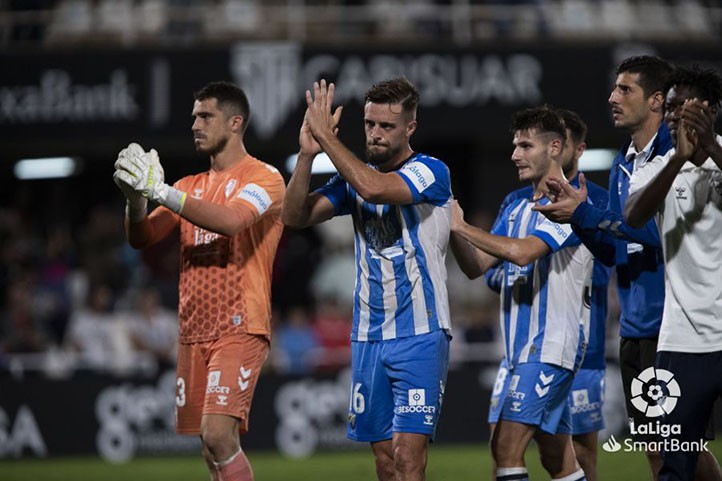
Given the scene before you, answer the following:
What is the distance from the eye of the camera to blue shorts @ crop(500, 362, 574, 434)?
666 centimetres

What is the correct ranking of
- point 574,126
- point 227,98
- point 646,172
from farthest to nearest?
point 574,126
point 227,98
point 646,172

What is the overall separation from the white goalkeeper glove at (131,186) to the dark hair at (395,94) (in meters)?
1.40

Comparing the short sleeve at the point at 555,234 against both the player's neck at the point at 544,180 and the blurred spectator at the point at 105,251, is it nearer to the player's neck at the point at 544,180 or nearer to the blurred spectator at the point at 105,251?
the player's neck at the point at 544,180

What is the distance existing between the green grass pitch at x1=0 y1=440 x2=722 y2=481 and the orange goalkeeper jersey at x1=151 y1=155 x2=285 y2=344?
153 inches

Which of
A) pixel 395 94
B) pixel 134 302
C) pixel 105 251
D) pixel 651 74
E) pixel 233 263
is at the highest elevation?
pixel 651 74

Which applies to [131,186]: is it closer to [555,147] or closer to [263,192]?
[263,192]

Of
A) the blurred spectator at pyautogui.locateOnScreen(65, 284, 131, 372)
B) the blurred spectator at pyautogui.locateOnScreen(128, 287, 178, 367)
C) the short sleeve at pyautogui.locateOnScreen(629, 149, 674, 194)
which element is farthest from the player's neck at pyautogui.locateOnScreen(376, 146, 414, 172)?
the blurred spectator at pyautogui.locateOnScreen(128, 287, 178, 367)

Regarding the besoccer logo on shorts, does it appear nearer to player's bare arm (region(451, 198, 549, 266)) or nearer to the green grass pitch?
player's bare arm (region(451, 198, 549, 266))

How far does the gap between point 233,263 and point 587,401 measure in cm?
252

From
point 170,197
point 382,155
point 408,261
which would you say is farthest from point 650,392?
point 170,197

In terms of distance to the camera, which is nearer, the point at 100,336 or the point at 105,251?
the point at 100,336

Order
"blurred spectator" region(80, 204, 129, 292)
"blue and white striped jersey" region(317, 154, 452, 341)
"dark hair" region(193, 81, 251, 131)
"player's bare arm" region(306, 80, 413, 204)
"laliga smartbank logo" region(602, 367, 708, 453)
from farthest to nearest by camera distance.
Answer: "blurred spectator" region(80, 204, 129, 292), "dark hair" region(193, 81, 251, 131), "blue and white striped jersey" region(317, 154, 452, 341), "player's bare arm" region(306, 80, 413, 204), "laliga smartbank logo" region(602, 367, 708, 453)

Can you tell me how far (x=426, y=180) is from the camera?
20.8 ft

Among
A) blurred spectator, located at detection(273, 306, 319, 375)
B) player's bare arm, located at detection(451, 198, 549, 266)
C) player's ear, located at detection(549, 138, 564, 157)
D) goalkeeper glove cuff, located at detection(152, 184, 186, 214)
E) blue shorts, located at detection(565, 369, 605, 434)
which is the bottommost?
blurred spectator, located at detection(273, 306, 319, 375)
